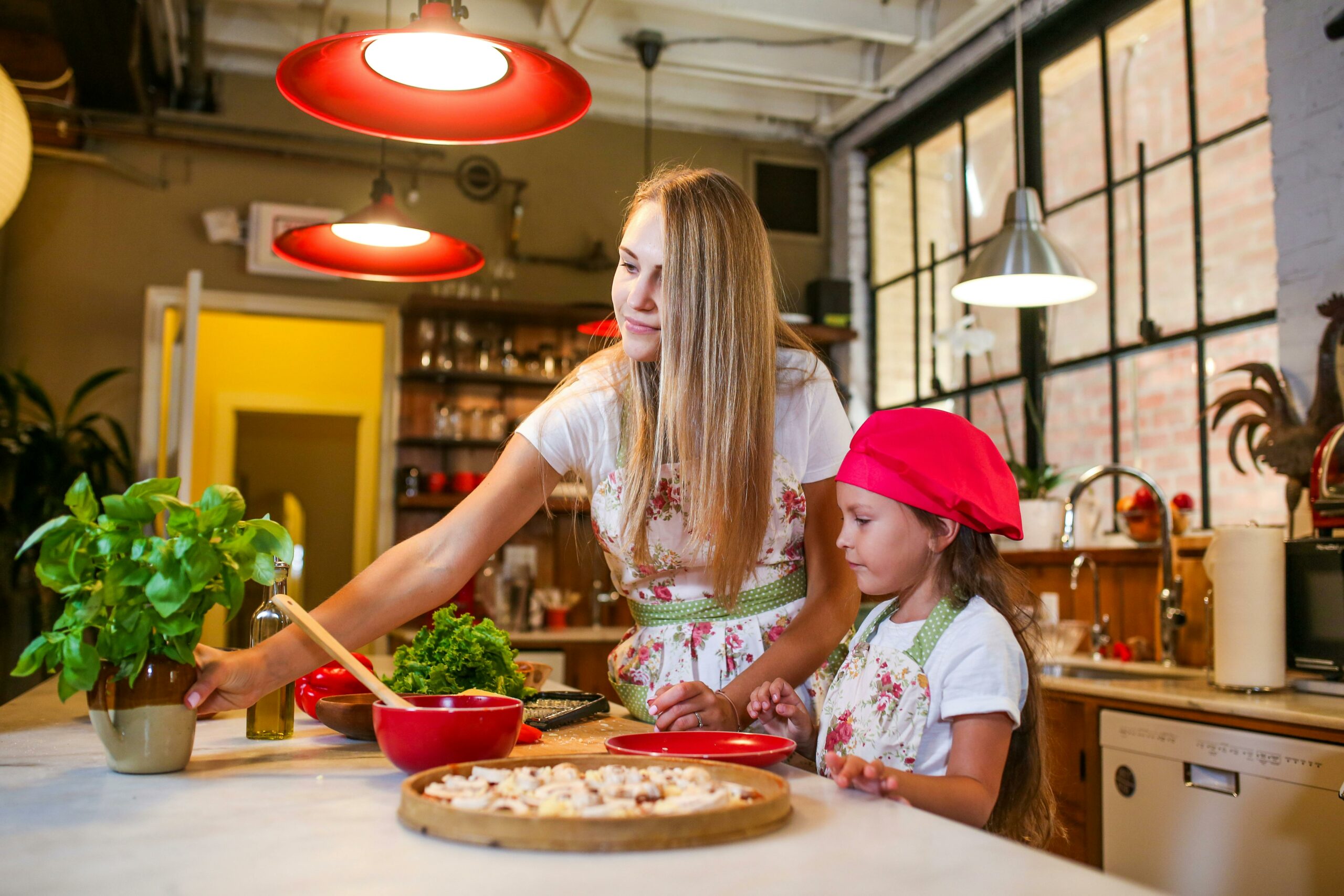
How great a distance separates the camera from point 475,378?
5098 millimetres

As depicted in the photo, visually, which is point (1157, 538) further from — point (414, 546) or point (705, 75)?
point (705, 75)

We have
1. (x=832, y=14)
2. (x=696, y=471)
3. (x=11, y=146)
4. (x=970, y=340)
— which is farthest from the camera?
(x=832, y=14)

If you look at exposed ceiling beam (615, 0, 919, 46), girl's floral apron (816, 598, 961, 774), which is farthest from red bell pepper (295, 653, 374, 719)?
exposed ceiling beam (615, 0, 919, 46)

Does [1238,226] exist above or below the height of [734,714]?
above

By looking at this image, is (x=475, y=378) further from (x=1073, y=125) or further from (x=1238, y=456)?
(x=1238, y=456)

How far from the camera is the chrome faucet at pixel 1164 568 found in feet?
9.49

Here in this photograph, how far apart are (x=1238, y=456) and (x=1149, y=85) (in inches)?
54.1

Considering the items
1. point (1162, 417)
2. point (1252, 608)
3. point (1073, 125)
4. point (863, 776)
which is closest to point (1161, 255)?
point (1162, 417)

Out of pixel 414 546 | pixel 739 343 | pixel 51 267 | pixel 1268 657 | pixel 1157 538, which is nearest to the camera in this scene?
pixel 414 546

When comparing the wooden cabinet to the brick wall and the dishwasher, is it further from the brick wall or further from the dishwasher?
the brick wall

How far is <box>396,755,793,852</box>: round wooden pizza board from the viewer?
75 centimetres

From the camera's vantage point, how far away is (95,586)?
1.05 m

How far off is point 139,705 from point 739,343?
84cm

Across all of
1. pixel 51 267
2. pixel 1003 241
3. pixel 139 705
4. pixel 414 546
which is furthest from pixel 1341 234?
pixel 51 267
